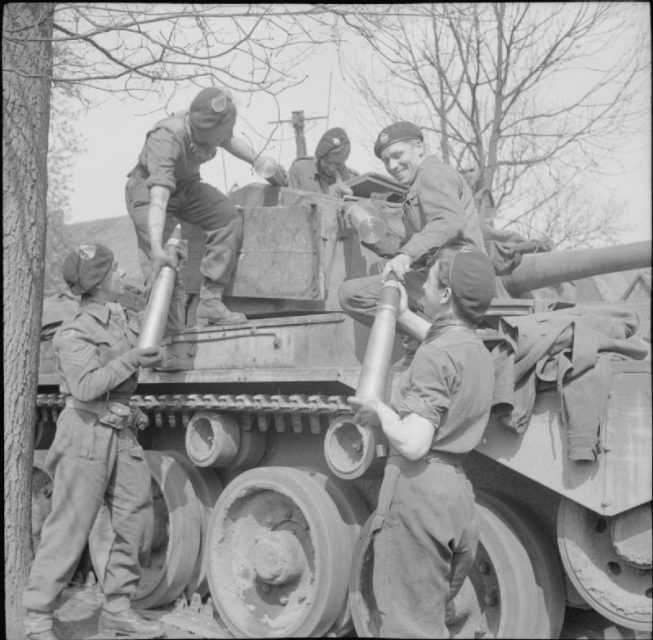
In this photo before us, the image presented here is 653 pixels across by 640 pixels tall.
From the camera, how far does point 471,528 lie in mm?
3826

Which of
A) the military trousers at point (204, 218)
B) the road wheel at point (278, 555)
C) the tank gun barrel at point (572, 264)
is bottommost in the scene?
the road wheel at point (278, 555)

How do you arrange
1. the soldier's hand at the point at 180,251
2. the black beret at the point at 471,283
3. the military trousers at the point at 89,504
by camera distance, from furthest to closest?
the soldier's hand at the point at 180,251 → the military trousers at the point at 89,504 → the black beret at the point at 471,283

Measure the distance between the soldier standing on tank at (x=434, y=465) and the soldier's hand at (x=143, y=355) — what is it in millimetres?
1611

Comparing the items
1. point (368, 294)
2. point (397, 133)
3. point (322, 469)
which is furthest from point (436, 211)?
point (322, 469)

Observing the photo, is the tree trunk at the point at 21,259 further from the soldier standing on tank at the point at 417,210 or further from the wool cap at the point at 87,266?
the soldier standing on tank at the point at 417,210

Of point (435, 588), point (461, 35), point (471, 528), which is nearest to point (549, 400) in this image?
point (471, 528)

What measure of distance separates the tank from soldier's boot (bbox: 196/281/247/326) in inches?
5.2

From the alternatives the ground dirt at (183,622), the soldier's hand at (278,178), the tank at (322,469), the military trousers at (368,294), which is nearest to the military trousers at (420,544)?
the tank at (322,469)

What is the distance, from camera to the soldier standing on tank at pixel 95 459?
4918mm

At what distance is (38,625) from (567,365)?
3030 mm

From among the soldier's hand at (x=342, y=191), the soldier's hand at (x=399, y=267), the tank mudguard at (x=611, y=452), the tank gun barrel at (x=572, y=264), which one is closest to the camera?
the tank mudguard at (x=611, y=452)

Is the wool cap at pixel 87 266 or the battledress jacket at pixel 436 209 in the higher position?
the battledress jacket at pixel 436 209

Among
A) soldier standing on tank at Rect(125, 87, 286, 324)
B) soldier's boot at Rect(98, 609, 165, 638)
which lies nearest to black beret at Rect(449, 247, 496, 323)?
soldier standing on tank at Rect(125, 87, 286, 324)

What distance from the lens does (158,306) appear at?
212 inches
